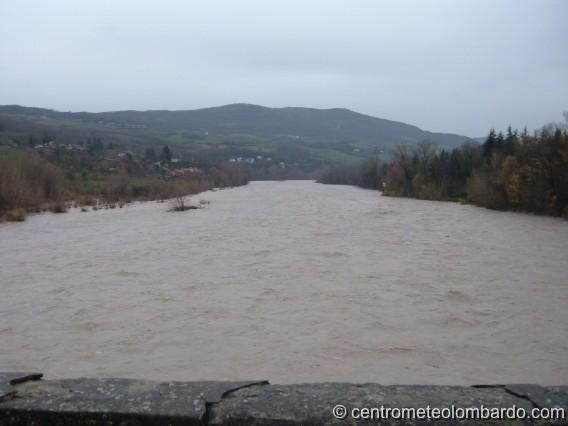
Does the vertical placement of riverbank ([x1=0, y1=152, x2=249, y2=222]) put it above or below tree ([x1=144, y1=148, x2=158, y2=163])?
below

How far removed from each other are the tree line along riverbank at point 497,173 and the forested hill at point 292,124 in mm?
96707

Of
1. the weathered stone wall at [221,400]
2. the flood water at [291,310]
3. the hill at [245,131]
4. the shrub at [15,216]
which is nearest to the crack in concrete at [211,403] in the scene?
the weathered stone wall at [221,400]

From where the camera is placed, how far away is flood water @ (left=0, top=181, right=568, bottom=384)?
18.8 ft

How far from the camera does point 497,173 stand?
35.2 meters

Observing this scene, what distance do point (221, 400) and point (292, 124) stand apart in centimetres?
17895

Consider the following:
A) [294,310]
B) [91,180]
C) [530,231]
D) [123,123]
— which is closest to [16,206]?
[91,180]

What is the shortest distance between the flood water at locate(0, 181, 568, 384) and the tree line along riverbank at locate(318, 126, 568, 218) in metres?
14.7

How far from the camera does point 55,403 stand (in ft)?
7.16

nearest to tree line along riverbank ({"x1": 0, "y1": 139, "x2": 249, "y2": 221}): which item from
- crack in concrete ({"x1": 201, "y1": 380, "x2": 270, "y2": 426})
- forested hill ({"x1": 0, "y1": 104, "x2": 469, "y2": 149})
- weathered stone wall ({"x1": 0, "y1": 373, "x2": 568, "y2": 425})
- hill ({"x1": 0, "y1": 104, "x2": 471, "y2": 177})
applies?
hill ({"x1": 0, "y1": 104, "x2": 471, "y2": 177})

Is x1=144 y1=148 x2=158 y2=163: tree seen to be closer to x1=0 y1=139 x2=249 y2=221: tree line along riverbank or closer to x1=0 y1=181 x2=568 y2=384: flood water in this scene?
x1=0 y1=139 x2=249 y2=221: tree line along riverbank

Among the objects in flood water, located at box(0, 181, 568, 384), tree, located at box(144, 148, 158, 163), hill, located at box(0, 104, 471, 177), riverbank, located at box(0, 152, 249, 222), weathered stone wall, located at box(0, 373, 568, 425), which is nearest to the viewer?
weathered stone wall, located at box(0, 373, 568, 425)

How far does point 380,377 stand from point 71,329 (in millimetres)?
4870

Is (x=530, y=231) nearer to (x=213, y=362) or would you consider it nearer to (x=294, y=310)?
(x=294, y=310)

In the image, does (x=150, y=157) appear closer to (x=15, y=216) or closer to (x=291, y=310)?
(x=15, y=216)
